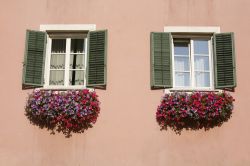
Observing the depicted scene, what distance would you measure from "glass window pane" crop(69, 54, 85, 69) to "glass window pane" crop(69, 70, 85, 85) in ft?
0.39

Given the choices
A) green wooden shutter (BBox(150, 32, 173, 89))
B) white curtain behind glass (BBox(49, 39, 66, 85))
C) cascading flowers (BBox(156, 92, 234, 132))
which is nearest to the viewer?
cascading flowers (BBox(156, 92, 234, 132))

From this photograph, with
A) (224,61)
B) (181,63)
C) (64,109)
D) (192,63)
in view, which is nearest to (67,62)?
(64,109)

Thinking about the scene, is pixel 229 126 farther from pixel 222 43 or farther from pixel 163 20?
pixel 163 20

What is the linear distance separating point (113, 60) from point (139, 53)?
0.58 meters

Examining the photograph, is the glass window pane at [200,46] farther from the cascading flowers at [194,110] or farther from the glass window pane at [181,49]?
the cascading flowers at [194,110]

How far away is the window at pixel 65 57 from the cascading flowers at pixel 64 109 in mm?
324

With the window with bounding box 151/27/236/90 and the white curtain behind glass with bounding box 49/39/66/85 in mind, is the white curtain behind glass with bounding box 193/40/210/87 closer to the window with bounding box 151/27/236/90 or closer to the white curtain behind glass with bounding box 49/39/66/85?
the window with bounding box 151/27/236/90

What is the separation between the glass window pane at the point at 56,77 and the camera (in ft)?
34.3

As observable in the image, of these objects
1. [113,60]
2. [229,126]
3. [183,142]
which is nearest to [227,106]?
[229,126]

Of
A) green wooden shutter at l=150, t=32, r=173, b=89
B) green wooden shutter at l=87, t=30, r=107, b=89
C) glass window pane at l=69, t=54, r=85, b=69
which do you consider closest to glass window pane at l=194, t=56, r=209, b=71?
green wooden shutter at l=150, t=32, r=173, b=89

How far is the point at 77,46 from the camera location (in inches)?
423

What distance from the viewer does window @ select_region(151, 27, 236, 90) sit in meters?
10.1

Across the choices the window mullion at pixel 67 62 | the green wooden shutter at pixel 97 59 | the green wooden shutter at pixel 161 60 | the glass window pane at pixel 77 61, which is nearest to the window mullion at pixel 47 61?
the window mullion at pixel 67 62

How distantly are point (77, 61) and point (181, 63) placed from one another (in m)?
2.30
